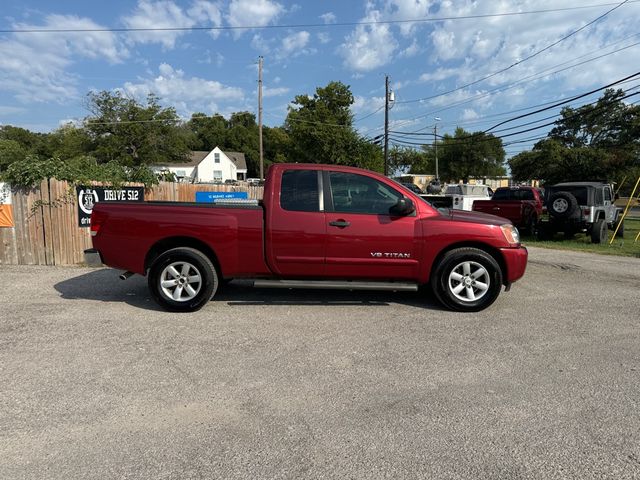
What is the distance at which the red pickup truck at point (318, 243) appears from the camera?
5430mm

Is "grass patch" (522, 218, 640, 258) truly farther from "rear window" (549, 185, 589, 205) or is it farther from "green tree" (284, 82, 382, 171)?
"green tree" (284, 82, 382, 171)

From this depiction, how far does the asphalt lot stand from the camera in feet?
8.59

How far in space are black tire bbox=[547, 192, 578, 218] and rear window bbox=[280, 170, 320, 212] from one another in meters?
10.9

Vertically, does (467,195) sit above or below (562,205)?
above

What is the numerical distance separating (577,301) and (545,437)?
13.1 feet

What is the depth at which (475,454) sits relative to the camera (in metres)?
2.68

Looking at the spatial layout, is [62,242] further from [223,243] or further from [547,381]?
[547,381]

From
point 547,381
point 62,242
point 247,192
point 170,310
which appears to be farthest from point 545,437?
point 247,192

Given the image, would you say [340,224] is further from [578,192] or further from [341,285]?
[578,192]

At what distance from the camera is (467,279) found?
217 inches

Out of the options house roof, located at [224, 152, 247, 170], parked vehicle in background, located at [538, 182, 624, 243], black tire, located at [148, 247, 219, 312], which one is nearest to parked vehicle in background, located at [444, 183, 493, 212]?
parked vehicle in background, located at [538, 182, 624, 243]

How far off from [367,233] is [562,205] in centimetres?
1065

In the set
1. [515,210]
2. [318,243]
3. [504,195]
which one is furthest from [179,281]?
Result: [504,195]

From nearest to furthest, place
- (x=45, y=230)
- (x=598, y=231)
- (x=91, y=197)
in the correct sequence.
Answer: (x=45, y=230)
(x=91, y=197)
(x=598, y=231)
